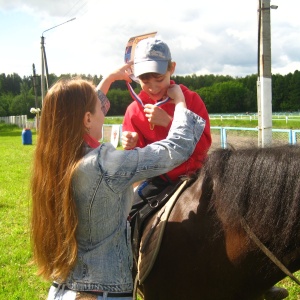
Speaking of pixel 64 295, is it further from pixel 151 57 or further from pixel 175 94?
pixel 151 57

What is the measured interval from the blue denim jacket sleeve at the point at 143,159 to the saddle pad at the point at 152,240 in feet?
1.48

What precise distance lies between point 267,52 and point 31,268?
13.6 feet

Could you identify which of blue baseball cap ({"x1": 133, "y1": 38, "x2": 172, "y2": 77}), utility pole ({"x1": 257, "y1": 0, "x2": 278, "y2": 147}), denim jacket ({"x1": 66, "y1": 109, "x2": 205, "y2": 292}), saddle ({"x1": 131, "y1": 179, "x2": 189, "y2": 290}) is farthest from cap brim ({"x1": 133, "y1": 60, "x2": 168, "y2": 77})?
utility pole ({"x1": 257, "y1": 0, "x2": 278, "y2": 147})

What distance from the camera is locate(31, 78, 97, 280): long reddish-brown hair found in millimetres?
1630

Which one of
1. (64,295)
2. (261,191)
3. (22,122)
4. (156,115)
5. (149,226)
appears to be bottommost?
(22,122)

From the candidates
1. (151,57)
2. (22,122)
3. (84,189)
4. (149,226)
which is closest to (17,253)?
(149,226)

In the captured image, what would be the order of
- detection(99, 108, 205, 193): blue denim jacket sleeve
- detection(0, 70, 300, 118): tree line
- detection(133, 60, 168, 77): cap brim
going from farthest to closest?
detection(0, 70, 300, 118): tree line → detection(133, 60, 168, 77): cap brim → detection(99, 108, 205, 193): blue denim jacket sleeve

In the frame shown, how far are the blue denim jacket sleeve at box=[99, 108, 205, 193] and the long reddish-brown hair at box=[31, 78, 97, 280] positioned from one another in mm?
131

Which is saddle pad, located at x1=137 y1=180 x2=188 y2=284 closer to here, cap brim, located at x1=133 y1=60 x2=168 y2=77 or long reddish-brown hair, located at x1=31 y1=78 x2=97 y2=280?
long reddish-brown hair, located at x1=31 y1=78 x2=97 y2=280

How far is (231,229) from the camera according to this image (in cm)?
183

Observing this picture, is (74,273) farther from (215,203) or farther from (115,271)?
(215,203)

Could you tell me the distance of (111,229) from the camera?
66.8 inches

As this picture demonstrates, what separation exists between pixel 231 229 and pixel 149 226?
506 millimetres


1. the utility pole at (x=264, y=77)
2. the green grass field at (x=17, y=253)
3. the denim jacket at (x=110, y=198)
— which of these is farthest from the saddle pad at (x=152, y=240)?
the utility pole at (x=264, y=77)
